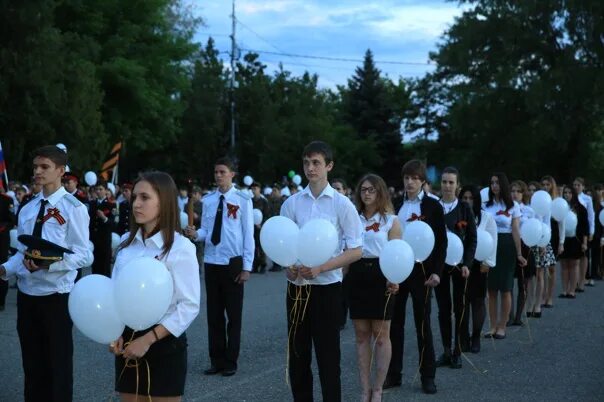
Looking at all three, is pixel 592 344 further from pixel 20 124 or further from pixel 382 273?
pixel 20 124

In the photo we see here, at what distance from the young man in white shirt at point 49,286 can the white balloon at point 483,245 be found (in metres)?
4.92

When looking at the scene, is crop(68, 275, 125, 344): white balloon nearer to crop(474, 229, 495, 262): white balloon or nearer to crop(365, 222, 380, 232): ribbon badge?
crop(365, 222, 380, 232): ribbon badge

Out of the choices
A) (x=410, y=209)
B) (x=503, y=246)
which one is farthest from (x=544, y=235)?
(x=410, y=209)

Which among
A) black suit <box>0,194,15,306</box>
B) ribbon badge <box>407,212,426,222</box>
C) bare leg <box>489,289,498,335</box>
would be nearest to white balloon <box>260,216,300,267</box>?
ribbon badge <box>407,212,426,222</box>

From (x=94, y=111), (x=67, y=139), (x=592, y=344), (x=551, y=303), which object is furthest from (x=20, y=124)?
(x=592, y=344)

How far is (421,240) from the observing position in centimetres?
738

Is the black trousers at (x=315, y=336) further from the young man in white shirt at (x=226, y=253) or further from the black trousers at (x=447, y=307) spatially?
the black trousers at (x=447, y=307)

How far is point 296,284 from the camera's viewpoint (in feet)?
19.9

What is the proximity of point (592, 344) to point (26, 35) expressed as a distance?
947 inches

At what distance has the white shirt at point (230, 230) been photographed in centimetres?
854

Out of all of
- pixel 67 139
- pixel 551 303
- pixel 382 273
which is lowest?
pixel 551 303

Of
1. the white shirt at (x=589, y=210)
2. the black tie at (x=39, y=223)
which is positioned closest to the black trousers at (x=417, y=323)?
the black tie at (x=39, y=223)

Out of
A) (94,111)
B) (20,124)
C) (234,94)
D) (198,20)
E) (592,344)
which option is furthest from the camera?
(198,20)

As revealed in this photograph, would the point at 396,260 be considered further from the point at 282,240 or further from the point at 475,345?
the point at 475,345
